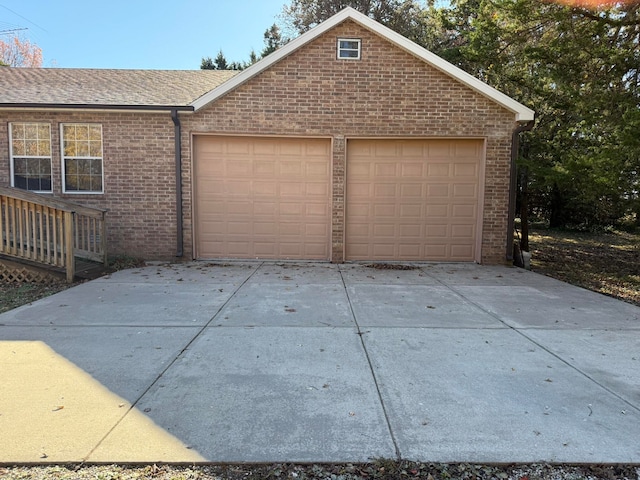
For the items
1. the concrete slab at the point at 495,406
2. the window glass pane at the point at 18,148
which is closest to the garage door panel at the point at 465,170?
the concrete slab at the point at 495,406

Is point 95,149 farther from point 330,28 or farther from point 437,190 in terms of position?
point 437,190

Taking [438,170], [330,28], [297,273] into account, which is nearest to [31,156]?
[297,273]

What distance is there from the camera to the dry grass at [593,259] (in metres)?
8.48

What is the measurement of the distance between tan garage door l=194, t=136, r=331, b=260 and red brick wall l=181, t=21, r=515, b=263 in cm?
32

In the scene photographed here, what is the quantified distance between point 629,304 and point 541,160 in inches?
198

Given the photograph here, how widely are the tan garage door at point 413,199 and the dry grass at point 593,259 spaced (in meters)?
2.35

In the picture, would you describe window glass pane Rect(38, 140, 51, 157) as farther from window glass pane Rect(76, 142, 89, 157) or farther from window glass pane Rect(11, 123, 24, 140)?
window glass pane Rect(76, 142, 89, 157)

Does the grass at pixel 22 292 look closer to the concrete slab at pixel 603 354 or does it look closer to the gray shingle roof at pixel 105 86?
the gray shingle roof at pixel 105 86

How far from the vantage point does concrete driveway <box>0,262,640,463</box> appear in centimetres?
270

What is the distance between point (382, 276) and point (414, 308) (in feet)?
7.92

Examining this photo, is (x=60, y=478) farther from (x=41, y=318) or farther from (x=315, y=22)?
(x=315, y=22)

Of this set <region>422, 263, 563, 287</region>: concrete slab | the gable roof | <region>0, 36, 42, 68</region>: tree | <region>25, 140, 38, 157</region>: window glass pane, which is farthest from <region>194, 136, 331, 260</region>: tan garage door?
<region>0, 36, 42, 68</region>: tree

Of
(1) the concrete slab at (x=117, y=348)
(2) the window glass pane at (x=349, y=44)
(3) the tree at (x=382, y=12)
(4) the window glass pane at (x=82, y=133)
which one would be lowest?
(1) the concrete slab at (x=117, y=348)

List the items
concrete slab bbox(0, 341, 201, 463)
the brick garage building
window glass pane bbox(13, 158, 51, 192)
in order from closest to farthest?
concrete slab bbox(0, 341, 201, 463) < the brick garage building < window glass pane bbox(13, 158, 51, 192)
